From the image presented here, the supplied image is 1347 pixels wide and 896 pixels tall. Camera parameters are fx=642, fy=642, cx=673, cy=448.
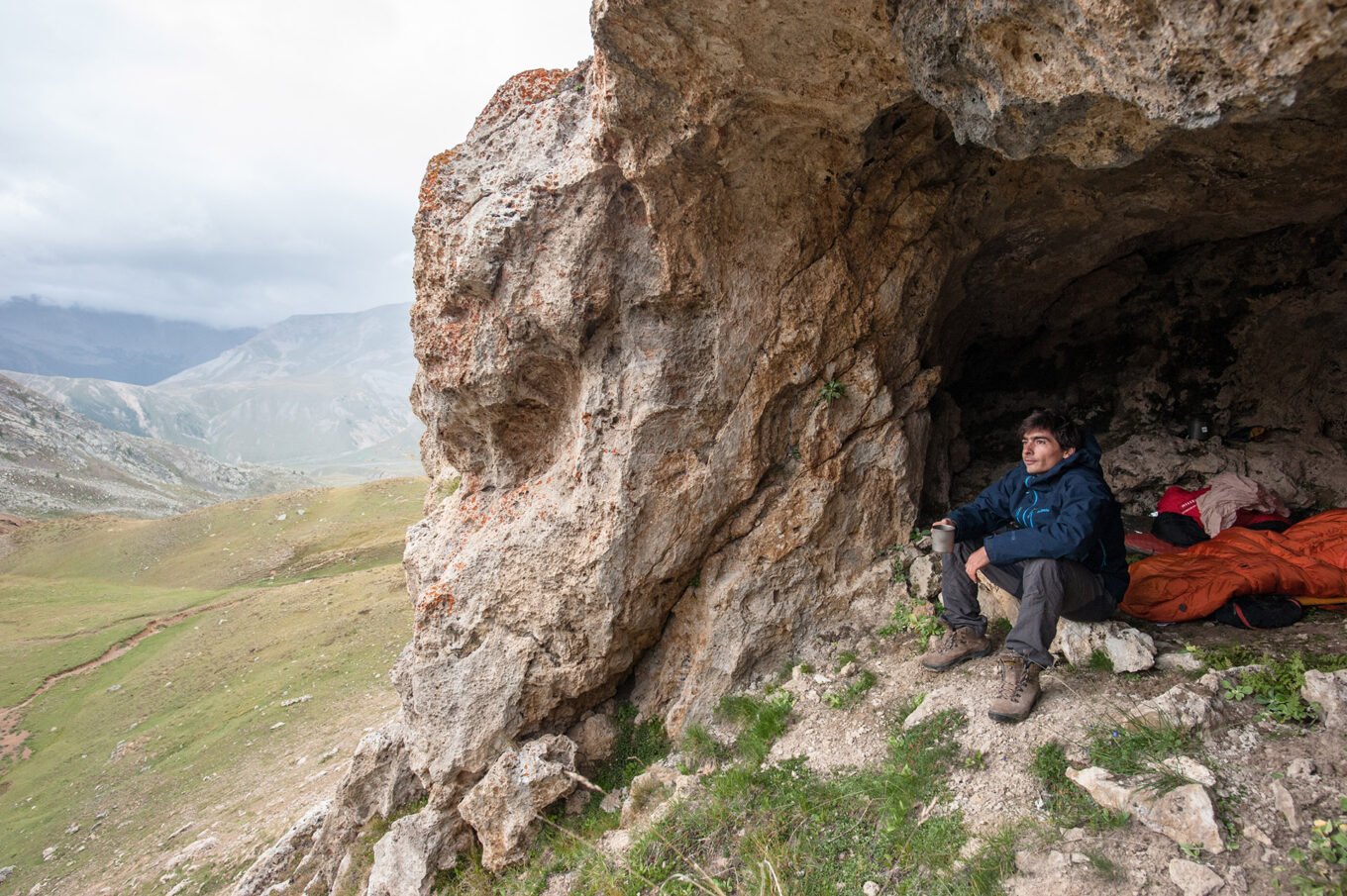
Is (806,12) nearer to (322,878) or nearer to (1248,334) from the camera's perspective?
(1248,334)

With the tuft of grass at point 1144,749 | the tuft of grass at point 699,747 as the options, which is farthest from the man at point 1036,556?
the tuft of grass at point 699,747

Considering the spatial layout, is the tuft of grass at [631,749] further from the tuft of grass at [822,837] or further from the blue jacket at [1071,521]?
the blue jacket at [1071,521]

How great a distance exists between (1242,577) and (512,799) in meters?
7.35

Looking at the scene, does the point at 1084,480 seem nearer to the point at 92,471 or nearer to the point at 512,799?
the point at 512,799

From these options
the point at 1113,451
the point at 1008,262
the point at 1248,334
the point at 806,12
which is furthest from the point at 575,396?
the point at 1248,334

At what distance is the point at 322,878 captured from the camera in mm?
8844

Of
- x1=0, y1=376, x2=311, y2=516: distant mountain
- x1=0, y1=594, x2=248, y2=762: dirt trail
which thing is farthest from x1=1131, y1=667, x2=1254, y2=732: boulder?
x1=0, y1=376, x2=311, y2=516: distant mountain

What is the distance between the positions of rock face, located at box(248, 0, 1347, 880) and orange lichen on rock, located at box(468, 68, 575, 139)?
28 mm

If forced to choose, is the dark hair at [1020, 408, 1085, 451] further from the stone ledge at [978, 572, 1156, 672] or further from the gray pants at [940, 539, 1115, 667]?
the stone ledge at [978, 572, 1156, 672]

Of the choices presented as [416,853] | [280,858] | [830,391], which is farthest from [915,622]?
[280,858]

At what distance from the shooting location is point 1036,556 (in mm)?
5078

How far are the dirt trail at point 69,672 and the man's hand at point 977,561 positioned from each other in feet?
90.7

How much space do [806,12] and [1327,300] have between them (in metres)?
9.27

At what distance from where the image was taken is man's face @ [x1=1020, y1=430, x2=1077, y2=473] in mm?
5484
